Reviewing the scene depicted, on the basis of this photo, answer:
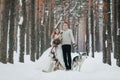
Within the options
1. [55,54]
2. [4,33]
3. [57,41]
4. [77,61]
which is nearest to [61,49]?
[55,54]

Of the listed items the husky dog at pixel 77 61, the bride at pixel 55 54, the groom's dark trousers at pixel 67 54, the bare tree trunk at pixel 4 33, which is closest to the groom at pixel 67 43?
the groom's dark trousers at pixel 67 54

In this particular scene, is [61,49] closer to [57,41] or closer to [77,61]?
[57,41]

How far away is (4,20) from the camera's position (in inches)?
587

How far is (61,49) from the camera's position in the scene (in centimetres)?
1486

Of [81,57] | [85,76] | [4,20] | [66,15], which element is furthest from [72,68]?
[66,15]

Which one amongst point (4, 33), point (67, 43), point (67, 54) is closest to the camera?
point (67, 43)

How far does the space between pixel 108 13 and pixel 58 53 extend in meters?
5.90

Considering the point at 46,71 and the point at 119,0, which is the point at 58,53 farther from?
the point at 119,0

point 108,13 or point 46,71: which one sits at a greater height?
point 108,13

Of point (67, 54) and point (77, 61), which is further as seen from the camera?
point (77, 61)

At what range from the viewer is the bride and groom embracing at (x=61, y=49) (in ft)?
47.5

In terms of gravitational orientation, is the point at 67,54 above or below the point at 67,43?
below

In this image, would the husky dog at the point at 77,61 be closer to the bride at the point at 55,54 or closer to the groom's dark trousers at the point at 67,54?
the groom's dark trousers at the point at 67,54

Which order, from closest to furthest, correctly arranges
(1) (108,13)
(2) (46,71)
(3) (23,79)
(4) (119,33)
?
(3) (23,79) < (2) (46,71) < (4) (119,33) < (1) (108,13)
